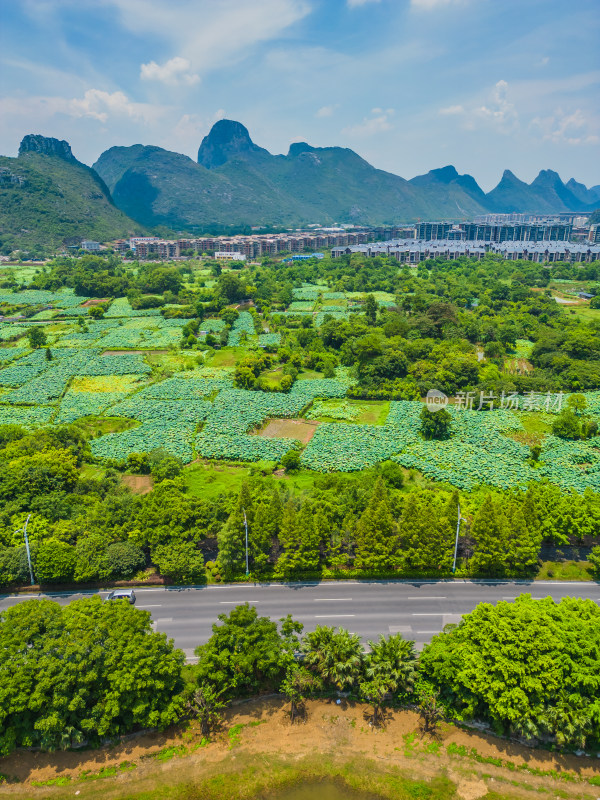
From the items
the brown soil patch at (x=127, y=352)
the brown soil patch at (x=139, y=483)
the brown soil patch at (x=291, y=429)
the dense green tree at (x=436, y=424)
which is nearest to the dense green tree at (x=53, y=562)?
the brown soil patch at (x=139, y=483)

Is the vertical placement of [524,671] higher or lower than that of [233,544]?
lower

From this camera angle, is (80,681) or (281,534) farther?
(281,534)

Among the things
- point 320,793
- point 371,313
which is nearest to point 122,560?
point 320,793

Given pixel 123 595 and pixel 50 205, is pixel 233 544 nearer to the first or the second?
pixel 123 595

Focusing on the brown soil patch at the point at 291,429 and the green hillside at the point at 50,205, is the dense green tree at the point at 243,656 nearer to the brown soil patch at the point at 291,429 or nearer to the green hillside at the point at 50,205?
the brown soil patch at the point at 291,429

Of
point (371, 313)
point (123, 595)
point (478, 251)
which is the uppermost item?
point (478, 251)

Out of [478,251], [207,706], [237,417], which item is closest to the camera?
[207,706]
